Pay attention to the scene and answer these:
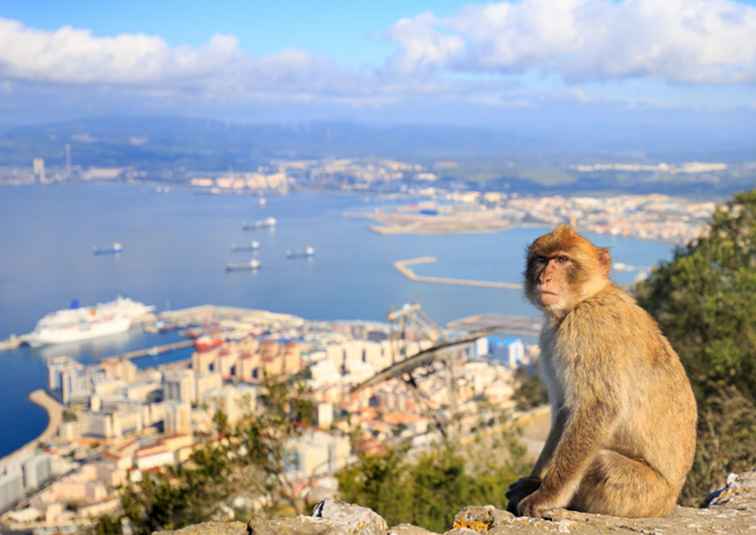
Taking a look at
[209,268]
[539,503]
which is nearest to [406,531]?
[539,503]

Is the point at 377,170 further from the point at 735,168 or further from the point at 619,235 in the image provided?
the point at 619,235

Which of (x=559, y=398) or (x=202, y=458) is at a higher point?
(x=559, y=398)

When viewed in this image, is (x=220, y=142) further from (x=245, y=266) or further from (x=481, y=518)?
(x=481, y=518)

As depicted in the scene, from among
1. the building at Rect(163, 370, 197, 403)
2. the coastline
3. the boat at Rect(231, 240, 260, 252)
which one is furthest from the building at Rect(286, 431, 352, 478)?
the boat at Rect(231, 240, 260, 252)

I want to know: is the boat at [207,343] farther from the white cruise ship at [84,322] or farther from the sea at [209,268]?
the white cruise ship at [84,322]

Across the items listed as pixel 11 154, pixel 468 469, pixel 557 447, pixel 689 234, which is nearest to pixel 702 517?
pixel 557 447
